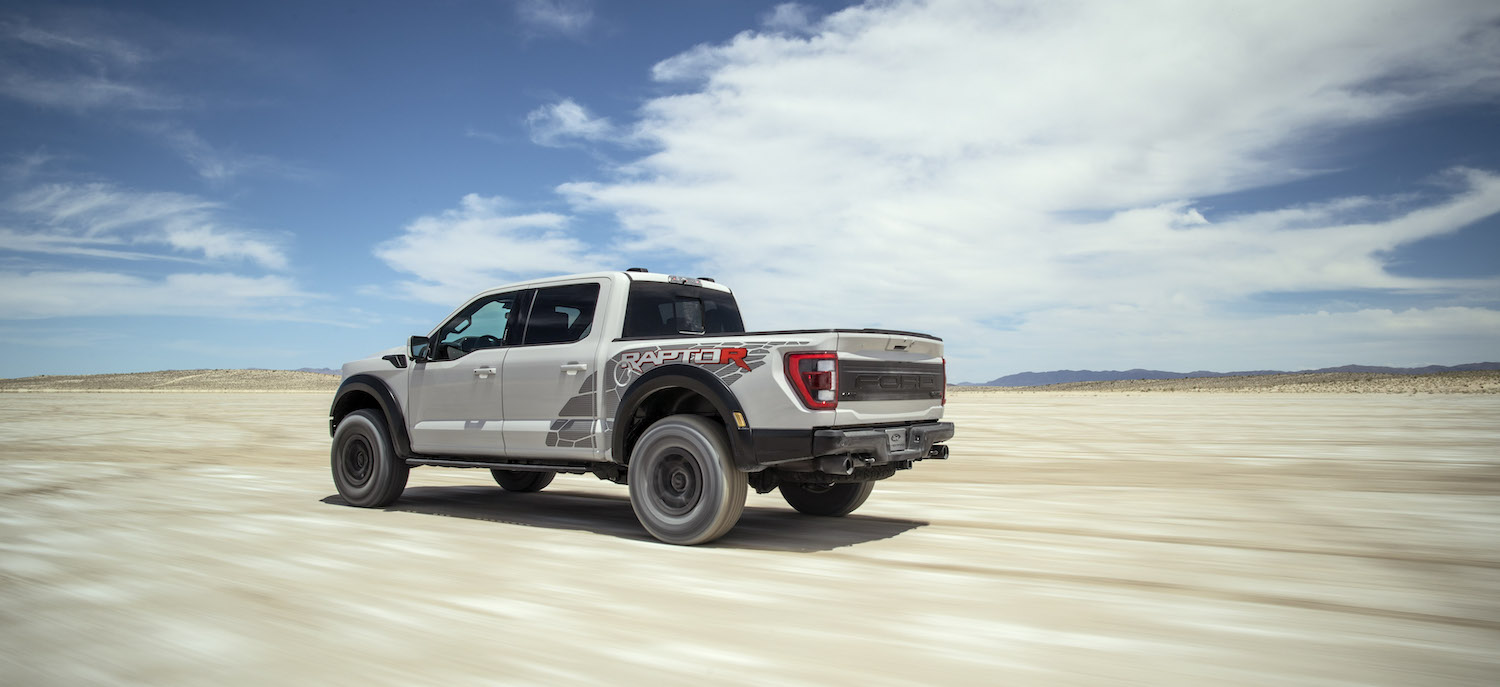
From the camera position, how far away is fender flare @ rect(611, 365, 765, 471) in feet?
19.4

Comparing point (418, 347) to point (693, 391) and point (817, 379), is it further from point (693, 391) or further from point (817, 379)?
point (817, 379)

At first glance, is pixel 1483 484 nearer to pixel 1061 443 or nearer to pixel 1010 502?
pixel 1010 502

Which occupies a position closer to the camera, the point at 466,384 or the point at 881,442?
the point at 881,442

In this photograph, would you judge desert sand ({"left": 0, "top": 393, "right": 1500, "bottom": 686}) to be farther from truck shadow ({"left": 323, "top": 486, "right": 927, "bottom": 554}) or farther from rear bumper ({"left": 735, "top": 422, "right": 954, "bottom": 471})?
rear bumper ({"left": 735, "top": 422, "right": 954, "bottom": 471})

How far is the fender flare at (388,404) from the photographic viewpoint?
320 inches

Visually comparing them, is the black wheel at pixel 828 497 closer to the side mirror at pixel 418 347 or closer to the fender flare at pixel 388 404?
the side mirror at pixel 418 347

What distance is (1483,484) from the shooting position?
9438 mm

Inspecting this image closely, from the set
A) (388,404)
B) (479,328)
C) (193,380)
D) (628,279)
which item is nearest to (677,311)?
(628,279)

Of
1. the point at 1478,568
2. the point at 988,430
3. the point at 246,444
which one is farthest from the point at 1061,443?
the point at 246,444

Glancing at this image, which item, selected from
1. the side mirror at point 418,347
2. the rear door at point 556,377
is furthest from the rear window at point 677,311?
the side mirror at point 418,347

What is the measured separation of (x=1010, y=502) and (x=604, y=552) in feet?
13.3

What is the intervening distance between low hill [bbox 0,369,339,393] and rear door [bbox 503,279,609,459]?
8794 centimetres

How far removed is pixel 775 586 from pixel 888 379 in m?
1.90

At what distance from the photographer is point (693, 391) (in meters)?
6.33
